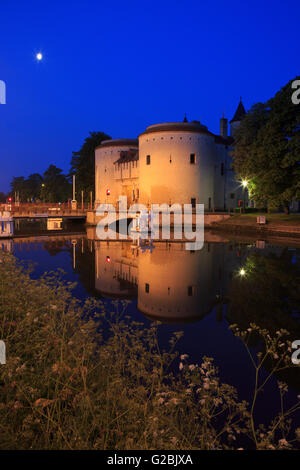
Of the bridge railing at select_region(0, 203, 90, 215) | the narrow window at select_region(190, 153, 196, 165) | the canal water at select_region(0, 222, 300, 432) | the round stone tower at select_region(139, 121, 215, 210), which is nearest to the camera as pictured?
the canal water at select_region(0, 222, 300, 432)

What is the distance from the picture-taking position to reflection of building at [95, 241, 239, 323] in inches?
384

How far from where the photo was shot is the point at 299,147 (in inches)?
1073

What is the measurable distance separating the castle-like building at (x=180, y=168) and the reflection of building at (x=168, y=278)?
86.1 ft

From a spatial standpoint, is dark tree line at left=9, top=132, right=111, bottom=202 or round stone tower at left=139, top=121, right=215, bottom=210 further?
dark tree line at left=9, top=132, right=111, bottom=202

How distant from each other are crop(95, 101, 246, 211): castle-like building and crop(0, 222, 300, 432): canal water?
87.2ft

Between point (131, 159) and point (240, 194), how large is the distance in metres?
20.3

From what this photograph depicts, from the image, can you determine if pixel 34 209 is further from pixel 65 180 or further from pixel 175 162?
pixel 65 180

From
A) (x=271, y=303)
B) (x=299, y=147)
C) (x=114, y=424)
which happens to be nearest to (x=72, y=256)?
(x=271, y=303)

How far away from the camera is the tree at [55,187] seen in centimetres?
10012

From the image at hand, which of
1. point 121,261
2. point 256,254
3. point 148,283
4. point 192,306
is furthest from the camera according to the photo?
point 256,254

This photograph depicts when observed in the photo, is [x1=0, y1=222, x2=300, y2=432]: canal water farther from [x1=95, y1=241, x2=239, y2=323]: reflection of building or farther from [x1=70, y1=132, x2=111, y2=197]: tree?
[x1=70, y1=132, x2=111, y2=197]: tree

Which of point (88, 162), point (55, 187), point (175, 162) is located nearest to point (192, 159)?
point (175, 162)

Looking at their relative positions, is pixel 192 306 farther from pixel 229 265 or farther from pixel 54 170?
pixel 54 170

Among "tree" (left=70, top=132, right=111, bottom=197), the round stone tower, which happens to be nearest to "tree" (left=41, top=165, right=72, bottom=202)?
"tree" (left=70, top=132, right=111, bottom=197)
